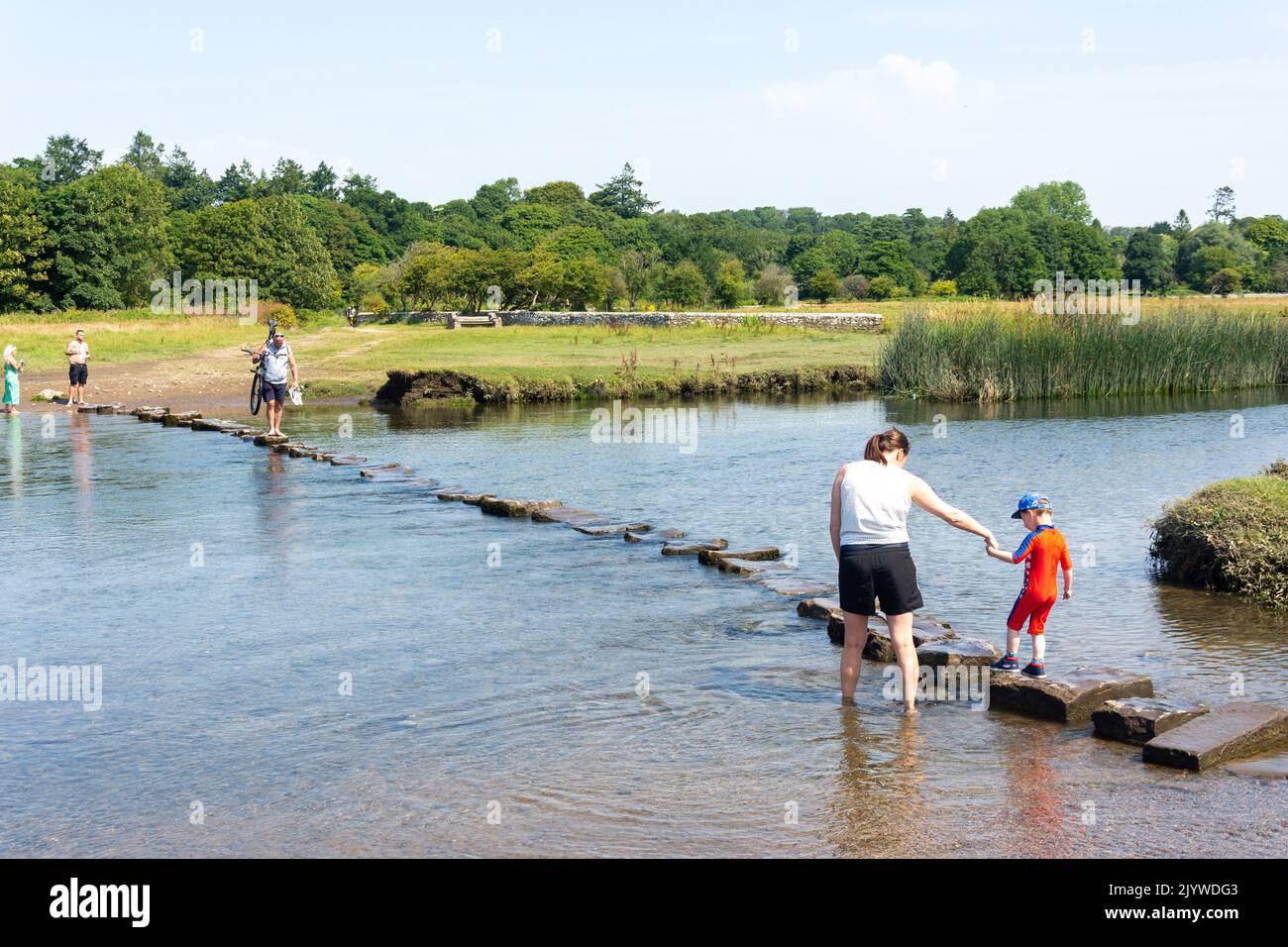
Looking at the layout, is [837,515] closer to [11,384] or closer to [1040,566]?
[1040,566]

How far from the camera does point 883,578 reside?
8188 millimetres

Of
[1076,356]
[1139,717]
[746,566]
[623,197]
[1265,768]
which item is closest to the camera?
[1265,768]

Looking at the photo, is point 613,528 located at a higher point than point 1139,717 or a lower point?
higher

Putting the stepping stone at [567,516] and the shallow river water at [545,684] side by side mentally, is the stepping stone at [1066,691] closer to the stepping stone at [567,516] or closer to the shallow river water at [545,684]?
the shallow river water at [545,684]

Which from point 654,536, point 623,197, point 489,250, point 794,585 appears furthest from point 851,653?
point 623,197

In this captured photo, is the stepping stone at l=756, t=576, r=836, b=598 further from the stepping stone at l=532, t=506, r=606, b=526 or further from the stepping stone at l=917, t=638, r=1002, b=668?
the stepping stone at l=532, t=506, r=606, b=526

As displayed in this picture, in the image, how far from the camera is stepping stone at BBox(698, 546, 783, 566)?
1365cm

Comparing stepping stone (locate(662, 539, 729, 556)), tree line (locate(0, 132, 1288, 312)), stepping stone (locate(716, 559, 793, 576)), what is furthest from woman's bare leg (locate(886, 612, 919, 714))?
tree line (locate(0, 132, 1288, 312))

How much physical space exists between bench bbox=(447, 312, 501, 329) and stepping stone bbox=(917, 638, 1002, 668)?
47781 mm

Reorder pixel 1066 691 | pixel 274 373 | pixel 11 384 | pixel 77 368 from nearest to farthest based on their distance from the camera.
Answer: pixel 1066 691 → pixel 274 373 → pixel 11 384 → pixel 77 368

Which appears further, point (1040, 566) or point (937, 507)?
point (1040, 566)

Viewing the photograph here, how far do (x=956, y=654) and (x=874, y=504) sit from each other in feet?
5.42
